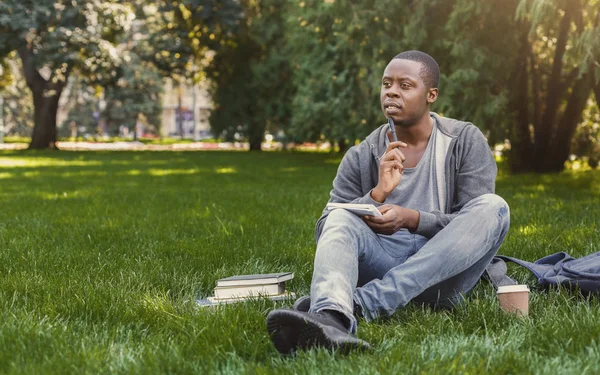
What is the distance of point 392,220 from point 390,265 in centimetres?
31

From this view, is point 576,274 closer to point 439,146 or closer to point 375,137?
point 439,146

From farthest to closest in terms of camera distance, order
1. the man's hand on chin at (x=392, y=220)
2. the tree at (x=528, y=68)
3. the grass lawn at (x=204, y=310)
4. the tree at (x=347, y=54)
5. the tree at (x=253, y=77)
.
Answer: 1. the tree at (x=253, y=77)
2. the tree at (x=347, y=54)
3. the tree at (x=528, y=68)
4. the man's hand on chin at (x=392, y=220)
5. the grass lawn at (x=204, y=310)

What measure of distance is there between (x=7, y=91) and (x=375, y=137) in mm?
51261

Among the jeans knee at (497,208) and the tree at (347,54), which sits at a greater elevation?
the tree at (347,54)

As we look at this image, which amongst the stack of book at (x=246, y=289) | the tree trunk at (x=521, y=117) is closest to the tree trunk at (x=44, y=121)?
the tree trunk at (x=521, y=117)

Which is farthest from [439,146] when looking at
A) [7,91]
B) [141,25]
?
[7,91]

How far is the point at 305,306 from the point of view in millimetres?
3494

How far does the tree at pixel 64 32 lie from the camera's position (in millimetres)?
26031

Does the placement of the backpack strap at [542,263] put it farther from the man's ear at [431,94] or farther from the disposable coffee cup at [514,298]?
the man's ear at [431,94]

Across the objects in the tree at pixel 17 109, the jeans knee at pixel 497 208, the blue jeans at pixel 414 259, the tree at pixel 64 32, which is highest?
the tree at pixel 64 32

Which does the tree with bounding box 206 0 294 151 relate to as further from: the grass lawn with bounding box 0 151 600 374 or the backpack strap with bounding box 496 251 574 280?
the backpack strap with bounding box 496 251 574 280

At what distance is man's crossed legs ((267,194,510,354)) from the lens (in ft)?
10.7

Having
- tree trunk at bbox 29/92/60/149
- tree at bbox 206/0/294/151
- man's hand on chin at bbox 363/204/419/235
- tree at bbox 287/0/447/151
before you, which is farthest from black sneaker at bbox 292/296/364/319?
tree trunk at bbox 29/92/60/149

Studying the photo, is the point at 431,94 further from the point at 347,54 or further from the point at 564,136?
the point at 347,54
